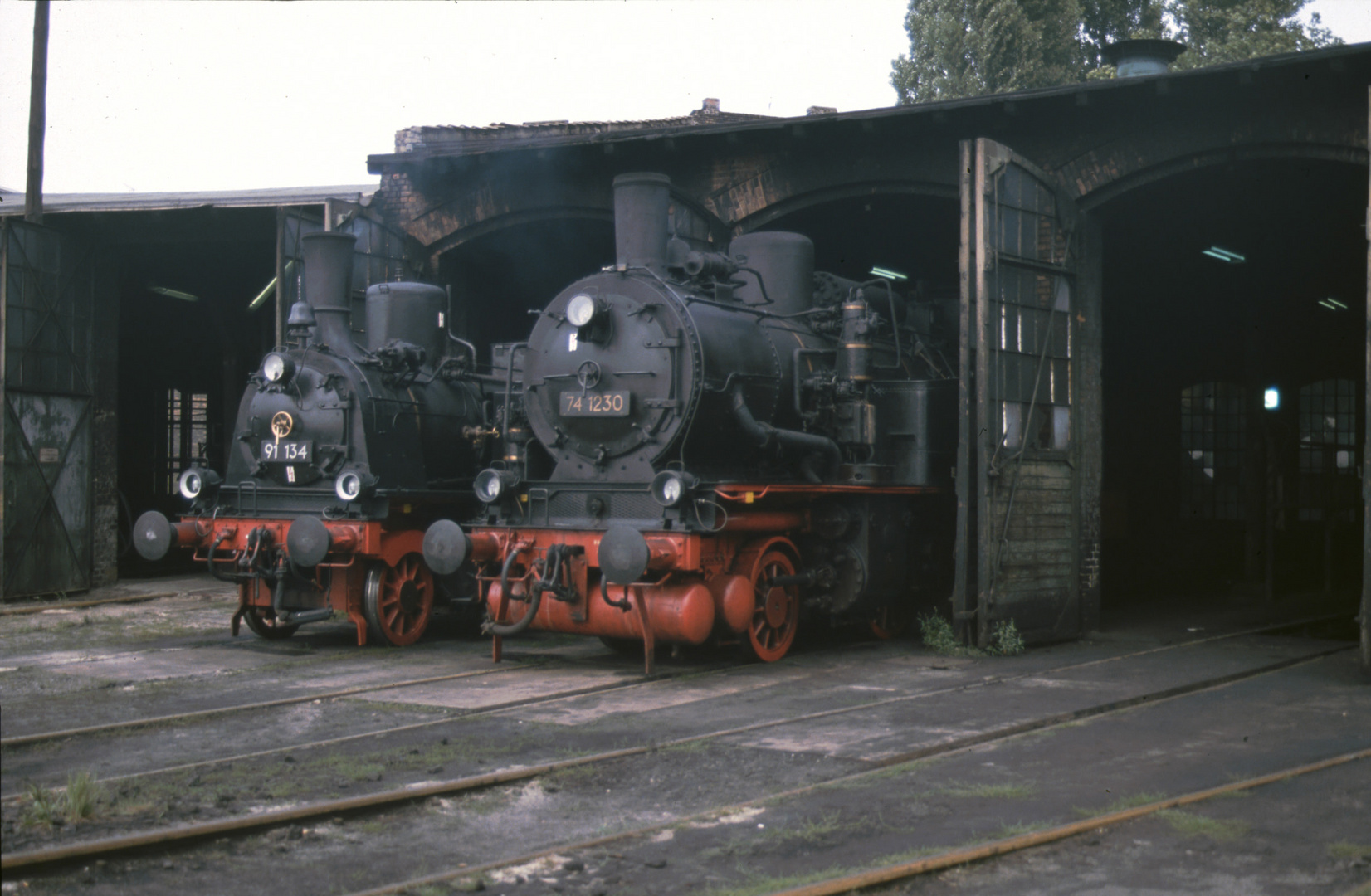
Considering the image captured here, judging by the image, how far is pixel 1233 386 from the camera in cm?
2078

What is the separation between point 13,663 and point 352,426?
3061mm

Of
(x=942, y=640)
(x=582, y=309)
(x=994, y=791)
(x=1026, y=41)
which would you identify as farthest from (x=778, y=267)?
(x=1026, y=41)

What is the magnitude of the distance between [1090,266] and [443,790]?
28.5ft

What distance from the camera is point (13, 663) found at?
9.65 metres

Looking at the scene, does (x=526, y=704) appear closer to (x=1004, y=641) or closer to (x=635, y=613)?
(x=635, y=613)

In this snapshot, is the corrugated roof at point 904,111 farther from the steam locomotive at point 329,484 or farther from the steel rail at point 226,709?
the steel rail at point 226,709

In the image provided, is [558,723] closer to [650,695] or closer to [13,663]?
[650,695]

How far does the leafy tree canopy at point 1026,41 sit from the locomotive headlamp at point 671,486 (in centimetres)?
2311

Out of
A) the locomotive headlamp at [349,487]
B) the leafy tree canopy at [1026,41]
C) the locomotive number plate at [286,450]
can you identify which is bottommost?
the locomotive headlamp at [349,487]

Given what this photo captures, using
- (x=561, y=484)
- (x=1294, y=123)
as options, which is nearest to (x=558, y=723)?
(x=561, y=484)

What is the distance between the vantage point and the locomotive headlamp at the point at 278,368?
10617 millimetres

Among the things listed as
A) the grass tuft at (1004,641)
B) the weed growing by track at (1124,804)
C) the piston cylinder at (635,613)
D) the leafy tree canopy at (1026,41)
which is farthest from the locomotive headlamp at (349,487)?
the leafy tree canopy at (1026,41)

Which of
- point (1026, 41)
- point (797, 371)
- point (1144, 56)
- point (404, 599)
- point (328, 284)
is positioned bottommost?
point (404, 599)

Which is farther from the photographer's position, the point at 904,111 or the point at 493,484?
the point at 904,111
